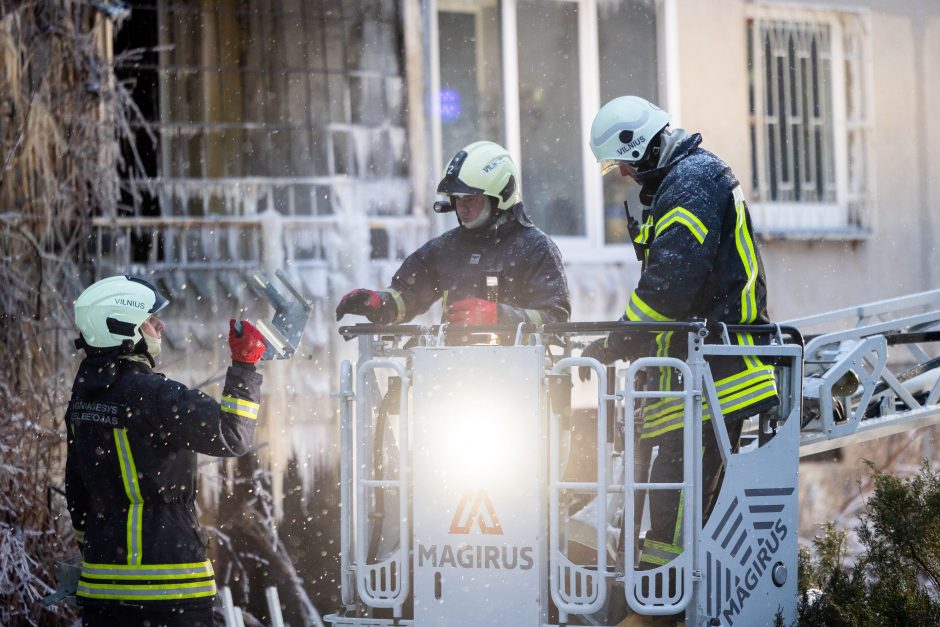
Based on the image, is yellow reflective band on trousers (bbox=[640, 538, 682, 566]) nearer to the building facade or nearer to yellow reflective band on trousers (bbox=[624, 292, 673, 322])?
yellow reflective band on trousers (bbox=[624, 292, 673, 322])

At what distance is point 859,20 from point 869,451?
362 cm

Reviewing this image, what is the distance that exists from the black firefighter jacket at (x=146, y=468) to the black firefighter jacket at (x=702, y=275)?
1525 mm

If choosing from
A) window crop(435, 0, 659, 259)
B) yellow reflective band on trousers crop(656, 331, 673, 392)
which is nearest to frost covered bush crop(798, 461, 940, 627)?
yellow reflective band on trousers crop(656, 331, 673, 392)

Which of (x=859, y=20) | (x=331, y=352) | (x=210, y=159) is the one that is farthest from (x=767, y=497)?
(x=859, y=20)

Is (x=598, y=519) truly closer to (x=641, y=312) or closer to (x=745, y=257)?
(x=641, y=312)

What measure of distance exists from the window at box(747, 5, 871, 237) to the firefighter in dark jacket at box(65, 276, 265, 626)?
6598 millimetres

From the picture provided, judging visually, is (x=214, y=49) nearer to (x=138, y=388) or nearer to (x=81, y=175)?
(x=81, y=175)

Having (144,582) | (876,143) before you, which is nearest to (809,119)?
(876,143)

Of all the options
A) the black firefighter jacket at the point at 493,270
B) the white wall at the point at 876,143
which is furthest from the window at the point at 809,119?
the black firefighter jacket at the point at 493,270

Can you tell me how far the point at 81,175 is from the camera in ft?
25.8

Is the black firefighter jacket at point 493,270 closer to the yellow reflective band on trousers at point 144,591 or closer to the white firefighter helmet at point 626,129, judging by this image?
the white firefighter helmet at point 626,129

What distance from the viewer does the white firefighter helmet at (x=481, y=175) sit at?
5.27m

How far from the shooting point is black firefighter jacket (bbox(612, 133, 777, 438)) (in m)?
4.60

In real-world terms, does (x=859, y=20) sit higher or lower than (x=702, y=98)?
higher
